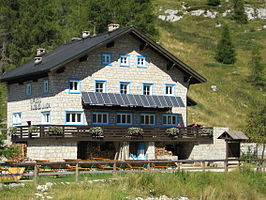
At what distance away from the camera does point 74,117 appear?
39844 millimetres

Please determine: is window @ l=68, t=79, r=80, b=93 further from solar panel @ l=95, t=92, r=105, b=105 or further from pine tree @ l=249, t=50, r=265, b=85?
pine tree @ l=249, t=50, r=265, b=85

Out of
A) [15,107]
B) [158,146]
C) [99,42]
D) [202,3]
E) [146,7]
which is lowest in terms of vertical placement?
[158,146]

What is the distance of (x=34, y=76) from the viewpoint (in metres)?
41.4

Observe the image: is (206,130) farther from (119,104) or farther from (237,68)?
(237,68)

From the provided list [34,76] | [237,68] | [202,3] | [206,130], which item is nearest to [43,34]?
[34,76]

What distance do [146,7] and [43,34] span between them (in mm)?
13243

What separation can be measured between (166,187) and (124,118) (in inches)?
587

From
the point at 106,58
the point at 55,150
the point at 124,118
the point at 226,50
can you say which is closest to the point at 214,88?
the point at 226,50

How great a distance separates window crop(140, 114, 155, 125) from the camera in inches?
1688

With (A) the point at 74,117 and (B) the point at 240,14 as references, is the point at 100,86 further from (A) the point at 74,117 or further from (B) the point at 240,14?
(B) the point at 240,14

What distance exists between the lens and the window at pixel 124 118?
41.7 metres

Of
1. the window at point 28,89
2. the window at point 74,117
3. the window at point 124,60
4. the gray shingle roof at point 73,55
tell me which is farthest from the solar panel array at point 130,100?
the window at point 28,89

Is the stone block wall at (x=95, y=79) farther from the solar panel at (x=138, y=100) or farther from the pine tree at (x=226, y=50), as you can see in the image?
the pine tree at (x=226, y=50)

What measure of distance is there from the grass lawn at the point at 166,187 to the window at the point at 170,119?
12.2 m
